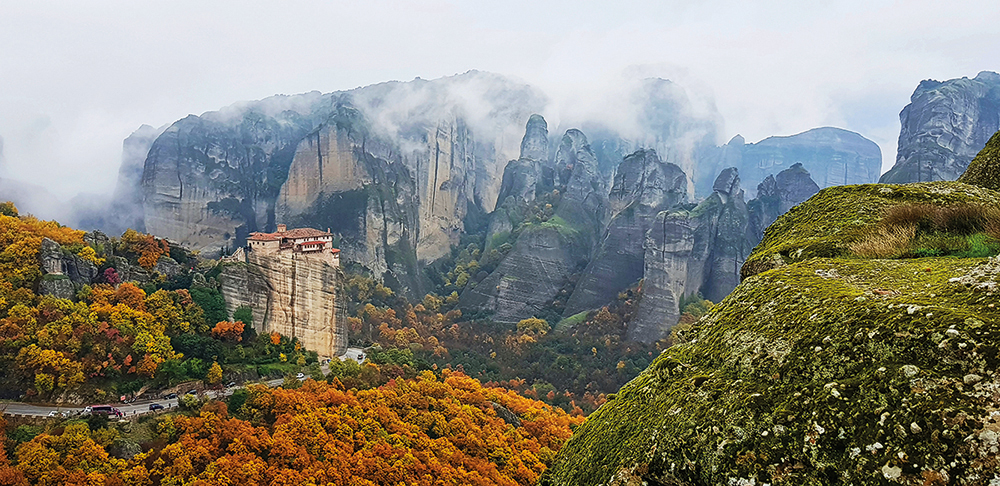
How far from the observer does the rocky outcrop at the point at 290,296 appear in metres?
37.0

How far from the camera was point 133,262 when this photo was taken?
3706 cm

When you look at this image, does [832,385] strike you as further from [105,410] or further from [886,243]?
[105,410]

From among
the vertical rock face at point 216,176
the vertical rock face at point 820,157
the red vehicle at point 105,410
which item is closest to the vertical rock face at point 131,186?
the vertical rock face at point 216,176

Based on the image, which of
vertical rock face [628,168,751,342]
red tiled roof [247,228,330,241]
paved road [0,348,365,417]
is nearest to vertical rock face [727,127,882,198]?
vertical rock face [628,168,751,342]

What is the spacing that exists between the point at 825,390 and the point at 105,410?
1200 inches

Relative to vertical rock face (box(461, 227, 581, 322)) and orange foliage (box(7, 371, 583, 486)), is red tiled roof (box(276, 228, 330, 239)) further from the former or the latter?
vertical rock face (box(461, 227, 581, 322))

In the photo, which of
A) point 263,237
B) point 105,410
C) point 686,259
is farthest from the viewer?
point 686,259

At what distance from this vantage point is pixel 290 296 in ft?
129

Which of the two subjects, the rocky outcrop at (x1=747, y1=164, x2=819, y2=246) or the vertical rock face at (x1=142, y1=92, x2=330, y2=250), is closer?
the rocky outcrop at (x1=747, y1=164, x2=819, y2=246)

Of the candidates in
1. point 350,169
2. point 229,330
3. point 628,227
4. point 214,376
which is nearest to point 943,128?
point 628,227

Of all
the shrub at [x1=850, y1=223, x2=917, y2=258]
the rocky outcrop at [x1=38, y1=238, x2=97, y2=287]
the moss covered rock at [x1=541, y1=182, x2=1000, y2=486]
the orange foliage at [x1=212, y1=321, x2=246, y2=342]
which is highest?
the shrub at [x1=850, y1=223, x2=917, y2=258]

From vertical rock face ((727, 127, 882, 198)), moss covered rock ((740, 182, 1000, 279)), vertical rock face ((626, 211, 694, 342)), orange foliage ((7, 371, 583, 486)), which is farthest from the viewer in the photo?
vertical rock face ((727, 127, 882, 198))

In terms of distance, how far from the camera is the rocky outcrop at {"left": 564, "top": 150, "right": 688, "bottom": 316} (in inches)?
3041

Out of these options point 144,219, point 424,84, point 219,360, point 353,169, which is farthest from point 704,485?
point 424,84
